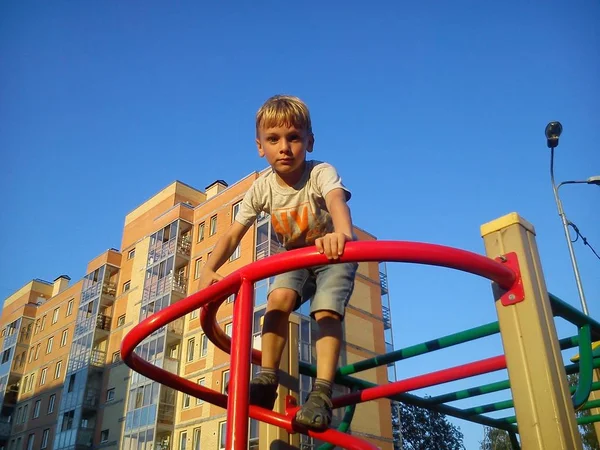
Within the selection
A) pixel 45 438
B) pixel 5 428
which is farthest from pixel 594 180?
pixel 5 428

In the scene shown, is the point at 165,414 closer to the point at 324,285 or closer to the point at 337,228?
the point at 324,285

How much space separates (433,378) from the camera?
1.87 meters

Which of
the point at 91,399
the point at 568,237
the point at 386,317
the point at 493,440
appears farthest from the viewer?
the point at 91,399

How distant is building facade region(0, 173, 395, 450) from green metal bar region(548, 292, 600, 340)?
52.4ft

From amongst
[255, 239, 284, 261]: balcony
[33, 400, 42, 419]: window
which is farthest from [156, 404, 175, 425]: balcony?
[33, 400, 42, 419]: window

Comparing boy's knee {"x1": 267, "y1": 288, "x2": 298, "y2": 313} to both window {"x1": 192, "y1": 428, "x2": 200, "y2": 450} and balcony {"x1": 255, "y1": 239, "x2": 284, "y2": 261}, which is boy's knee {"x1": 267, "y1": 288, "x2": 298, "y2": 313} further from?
window {"x1": 192, "y1": 428, "x2": 200, "y2": 450}

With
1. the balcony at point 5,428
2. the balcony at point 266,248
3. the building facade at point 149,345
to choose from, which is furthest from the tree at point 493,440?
the balcony at point 5,428

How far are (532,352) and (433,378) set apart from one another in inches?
22.9

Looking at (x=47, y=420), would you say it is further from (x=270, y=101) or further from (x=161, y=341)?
(x=270, y=101)

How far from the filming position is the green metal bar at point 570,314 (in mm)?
1672

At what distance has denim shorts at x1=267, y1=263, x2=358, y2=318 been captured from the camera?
6.19 ft

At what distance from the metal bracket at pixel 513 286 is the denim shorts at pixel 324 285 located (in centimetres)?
57

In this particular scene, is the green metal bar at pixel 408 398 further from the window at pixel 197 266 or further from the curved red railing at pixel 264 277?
the window at pixel 197 266

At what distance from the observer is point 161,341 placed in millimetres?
22500
